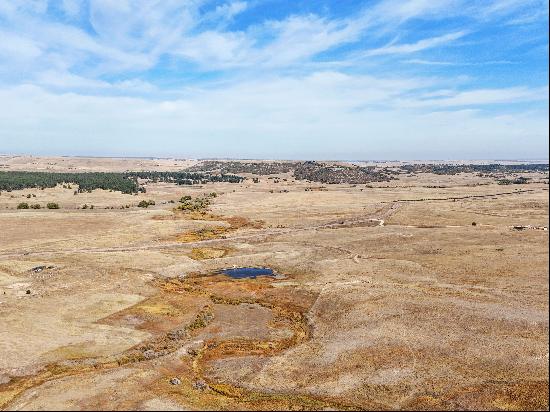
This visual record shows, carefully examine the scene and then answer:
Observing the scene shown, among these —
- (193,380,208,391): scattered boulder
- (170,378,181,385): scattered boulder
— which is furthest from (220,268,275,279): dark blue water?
(193,380,208,391): scattered boulder

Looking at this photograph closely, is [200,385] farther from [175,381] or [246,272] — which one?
[246,272]

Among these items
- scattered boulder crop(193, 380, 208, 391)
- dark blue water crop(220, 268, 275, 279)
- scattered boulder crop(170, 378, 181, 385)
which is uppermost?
scattered boulder crop(170, 378, 181, 385)

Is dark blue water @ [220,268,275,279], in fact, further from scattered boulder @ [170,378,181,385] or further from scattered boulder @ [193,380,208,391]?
scattered boulder @ [193,380,208,391]

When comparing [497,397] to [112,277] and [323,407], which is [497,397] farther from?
[112,277]

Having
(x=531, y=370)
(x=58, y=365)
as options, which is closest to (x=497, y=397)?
(x=531, y=370)

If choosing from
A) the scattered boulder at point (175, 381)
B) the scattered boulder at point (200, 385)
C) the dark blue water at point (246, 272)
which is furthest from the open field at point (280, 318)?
the dark blue water at point (246, 272)

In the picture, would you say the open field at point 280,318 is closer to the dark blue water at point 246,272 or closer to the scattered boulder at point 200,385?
the scattered boulder at point 200,385

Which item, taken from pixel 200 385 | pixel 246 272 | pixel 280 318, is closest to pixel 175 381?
pixel 200 385
